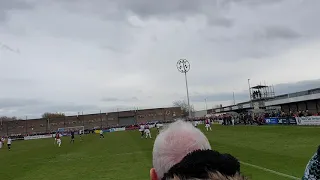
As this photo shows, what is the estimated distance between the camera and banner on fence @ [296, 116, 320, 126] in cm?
3695

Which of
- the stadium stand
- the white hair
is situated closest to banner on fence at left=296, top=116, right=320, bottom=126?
the white hair

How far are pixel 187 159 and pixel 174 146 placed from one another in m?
0.26

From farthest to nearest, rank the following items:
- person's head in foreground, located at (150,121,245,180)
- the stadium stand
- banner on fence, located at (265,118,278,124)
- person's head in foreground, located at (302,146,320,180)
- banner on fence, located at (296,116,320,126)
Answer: the stadium stand, banner on fence, located at (265,118,278,124), banner on fence, located at (296,116,320,126), person's head in foreground, located at (302,146,320,180), person's head in foreground, located at (150,121,245,180)

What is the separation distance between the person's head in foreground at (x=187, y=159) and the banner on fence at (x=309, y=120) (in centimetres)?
3791

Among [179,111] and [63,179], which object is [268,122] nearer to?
[63,179]

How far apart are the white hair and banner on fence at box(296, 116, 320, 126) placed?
3789 centimetres

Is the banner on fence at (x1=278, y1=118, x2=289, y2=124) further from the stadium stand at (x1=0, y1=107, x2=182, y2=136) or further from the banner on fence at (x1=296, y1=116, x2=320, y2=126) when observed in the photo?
the stadium stand at (x1=0, y1=107, x2=182, y2=136)

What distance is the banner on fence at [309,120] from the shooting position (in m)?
36.9

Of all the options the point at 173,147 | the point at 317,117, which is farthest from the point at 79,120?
the point at 173,147

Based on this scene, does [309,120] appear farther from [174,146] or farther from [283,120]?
[174,146]

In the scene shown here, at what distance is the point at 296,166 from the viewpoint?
13594mm

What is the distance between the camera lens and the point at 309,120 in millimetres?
38719

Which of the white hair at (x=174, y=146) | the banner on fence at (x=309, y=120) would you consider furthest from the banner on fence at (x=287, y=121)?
the white hair at (x=174, y=146)

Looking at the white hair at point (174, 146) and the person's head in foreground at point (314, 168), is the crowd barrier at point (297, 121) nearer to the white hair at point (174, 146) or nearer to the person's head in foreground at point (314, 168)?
the person's head in foreground at point (314, 168)
